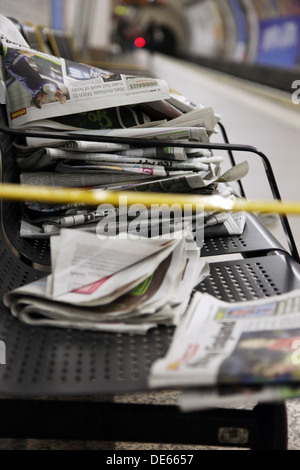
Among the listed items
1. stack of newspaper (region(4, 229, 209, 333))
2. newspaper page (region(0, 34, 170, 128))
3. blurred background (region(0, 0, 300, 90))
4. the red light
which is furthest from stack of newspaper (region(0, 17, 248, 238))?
the red light

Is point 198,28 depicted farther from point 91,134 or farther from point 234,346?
point 234,346

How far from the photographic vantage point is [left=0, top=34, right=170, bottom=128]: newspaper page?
166cm

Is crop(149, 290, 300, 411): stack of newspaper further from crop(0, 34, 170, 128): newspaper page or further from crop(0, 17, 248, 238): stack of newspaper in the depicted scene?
crop(0, 34, 170, 128): newspaper page

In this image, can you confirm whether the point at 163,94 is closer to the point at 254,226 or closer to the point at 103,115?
the point at 103,115

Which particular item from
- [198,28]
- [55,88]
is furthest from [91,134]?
[198,28]

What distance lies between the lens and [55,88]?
5.51ft

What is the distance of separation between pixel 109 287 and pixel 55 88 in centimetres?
73

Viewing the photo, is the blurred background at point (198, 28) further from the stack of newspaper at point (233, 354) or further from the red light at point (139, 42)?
the stack of newspaper at point (233, 354)

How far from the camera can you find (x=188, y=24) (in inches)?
1425

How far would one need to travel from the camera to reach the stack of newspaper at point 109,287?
118 cm

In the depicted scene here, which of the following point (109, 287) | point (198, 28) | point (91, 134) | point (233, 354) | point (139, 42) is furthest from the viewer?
point (198, 28)

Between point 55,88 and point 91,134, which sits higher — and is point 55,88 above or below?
above

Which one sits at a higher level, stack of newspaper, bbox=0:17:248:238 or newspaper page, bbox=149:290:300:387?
stack of newspaper, bbox=0:17:248:238

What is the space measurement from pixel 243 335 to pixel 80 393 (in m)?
0.30
